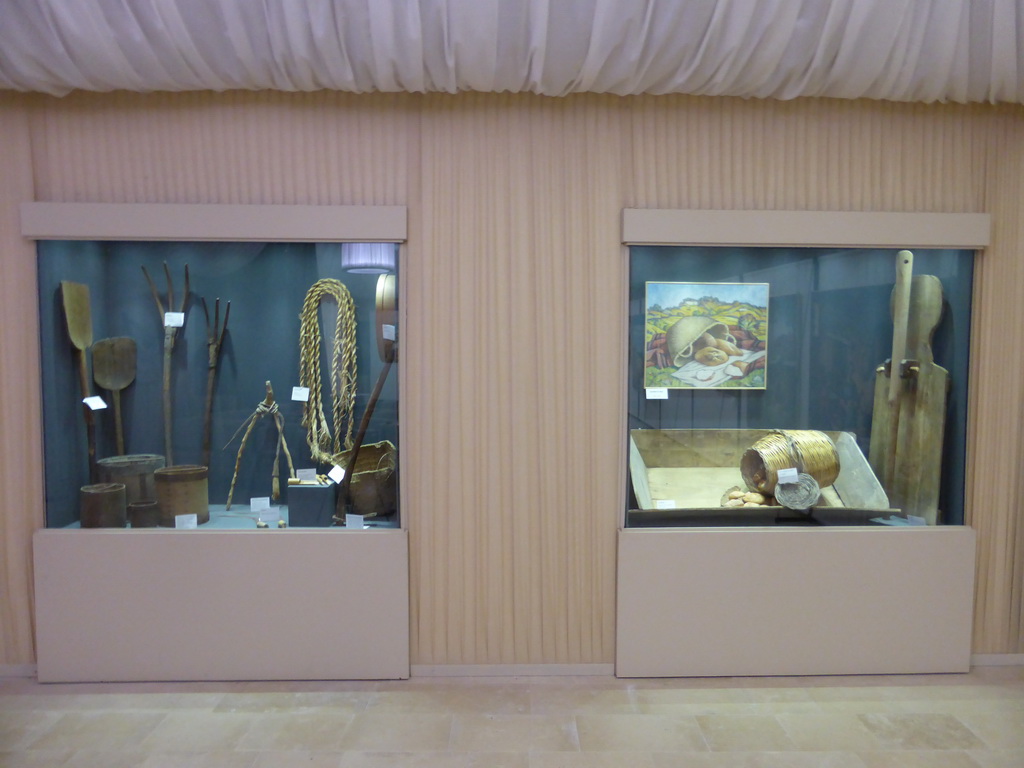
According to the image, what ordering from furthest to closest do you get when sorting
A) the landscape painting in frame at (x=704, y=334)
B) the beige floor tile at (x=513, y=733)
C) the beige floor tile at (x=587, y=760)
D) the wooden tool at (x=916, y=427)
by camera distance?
the wooden tool at (x=916, y=427) < the landscape painting in frame at (x=704, y=334) < the beige floor tile at (x=513, y=733) < the beige floor tile at (x=587, y=760)

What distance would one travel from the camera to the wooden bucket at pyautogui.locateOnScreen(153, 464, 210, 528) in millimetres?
2992

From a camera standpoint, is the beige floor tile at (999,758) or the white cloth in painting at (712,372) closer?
the beige floor tile at (999,758)

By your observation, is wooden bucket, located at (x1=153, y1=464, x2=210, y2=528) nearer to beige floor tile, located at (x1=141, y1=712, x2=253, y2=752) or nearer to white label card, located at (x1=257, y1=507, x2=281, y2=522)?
white label card, located at (x1=257, y1=507, x2=281, y2=522)

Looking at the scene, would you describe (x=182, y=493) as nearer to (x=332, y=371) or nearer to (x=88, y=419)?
(x=88, y=419)

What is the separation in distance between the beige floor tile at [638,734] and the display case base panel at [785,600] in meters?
0.33

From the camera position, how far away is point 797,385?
10.1 ft

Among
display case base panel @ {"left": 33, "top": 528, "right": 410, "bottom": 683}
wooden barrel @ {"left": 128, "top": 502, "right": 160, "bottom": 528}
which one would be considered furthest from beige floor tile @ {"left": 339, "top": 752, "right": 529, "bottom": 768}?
wooden barrel @ {"left": 128, "top": 502, "right": 160, "bottom": 528}

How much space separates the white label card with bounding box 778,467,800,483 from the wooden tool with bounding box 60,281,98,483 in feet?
10.4

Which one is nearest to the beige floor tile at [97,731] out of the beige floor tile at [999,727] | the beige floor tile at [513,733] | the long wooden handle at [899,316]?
the beige floor tile at [513,733]

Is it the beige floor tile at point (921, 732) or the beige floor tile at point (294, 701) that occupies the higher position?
the beige floor tile at point (294, 701)

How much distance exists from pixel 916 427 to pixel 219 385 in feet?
10.8

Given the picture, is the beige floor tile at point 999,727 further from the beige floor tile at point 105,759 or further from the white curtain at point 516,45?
the beige floor tile at point 105,759

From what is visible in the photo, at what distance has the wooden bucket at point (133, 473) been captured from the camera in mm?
3002

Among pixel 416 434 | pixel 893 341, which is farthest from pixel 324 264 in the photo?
pixel 893 341
